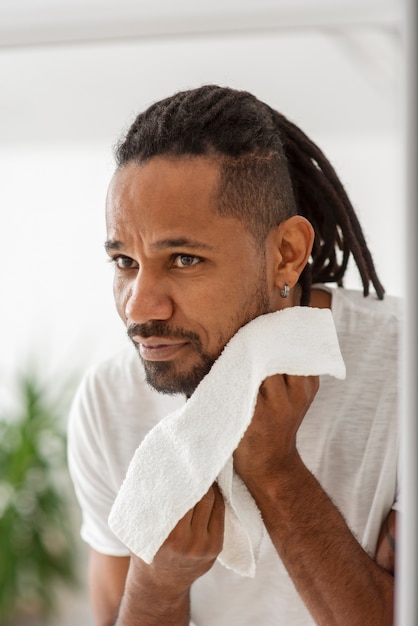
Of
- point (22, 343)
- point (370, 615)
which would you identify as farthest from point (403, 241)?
point (22, 343)

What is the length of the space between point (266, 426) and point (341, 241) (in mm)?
197

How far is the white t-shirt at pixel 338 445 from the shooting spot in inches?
28.1

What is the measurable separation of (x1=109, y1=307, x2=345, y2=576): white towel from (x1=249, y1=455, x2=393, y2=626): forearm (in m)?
0.03

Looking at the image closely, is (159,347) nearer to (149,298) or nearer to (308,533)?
(149,298)

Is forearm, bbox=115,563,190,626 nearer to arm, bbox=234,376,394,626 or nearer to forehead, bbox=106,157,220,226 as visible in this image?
arm, bbox=234,376,394,626

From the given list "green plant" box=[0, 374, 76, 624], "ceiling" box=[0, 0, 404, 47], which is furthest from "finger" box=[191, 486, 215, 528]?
"green plant" box=[0, 374, 76, 624]

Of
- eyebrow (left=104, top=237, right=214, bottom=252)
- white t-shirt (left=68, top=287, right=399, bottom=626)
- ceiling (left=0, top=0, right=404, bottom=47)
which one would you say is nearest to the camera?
ceiling (left=0, top=0, right=404, bottom=47)

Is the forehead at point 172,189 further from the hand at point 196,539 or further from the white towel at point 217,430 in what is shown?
the hand at point 196,539

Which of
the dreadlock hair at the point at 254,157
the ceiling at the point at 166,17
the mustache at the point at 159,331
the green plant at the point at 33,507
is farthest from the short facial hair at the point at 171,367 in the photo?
the green plant at the point at 33,507

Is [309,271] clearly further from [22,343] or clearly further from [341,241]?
[22,343]

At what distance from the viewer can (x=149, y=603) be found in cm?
69

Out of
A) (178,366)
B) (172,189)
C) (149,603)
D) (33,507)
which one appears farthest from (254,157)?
(33,507)

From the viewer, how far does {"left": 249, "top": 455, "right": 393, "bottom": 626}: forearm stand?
641 millimetres

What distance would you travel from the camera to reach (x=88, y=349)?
99cm
